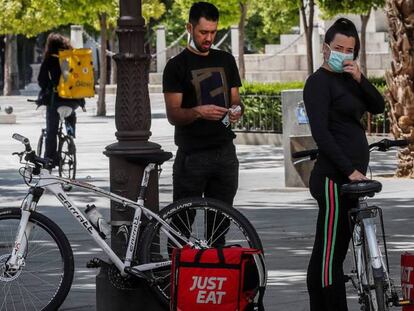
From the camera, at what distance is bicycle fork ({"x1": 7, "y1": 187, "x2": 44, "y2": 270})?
26.5ft

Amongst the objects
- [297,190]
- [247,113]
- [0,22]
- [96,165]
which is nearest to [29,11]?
[0,22]

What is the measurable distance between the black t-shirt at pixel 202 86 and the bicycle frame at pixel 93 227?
1.32 feet

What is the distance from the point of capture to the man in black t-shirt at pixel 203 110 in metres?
8.29

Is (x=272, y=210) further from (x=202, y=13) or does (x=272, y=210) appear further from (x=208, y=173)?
(x=202, y=13)

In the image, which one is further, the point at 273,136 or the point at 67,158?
the point at 273,136

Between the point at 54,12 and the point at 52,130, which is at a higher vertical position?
the point at 54,12

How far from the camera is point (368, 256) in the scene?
6969 millimetres

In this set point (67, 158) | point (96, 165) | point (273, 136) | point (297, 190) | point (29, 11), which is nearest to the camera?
point (297, 190)

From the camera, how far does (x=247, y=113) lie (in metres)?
25.1

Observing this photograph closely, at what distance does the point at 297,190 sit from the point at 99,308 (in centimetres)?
812

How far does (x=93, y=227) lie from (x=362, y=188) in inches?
73.3

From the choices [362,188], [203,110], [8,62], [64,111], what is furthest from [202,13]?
[8,62]

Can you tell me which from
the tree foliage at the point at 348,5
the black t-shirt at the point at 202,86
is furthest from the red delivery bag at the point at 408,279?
the tree foliage at the point at 348,5

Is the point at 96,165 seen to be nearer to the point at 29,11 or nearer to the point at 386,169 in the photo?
the point at 386,169
